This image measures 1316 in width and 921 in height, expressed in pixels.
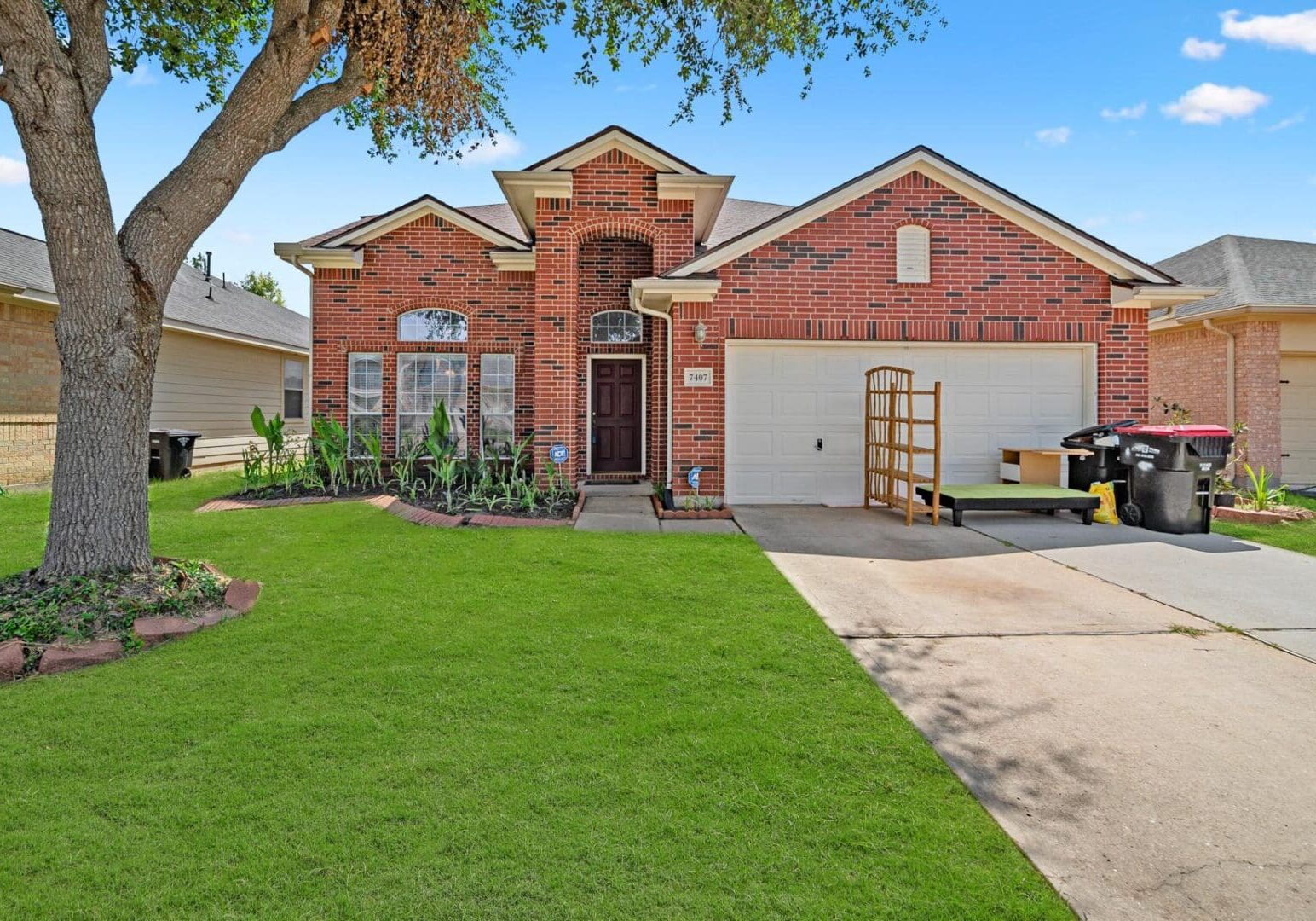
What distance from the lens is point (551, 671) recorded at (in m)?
3.77

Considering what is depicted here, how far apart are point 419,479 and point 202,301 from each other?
10190 mm

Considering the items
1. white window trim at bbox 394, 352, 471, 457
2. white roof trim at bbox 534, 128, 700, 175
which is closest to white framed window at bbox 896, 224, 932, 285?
white roof trim at bbox 534, 128, 700, 175

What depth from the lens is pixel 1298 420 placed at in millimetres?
12984

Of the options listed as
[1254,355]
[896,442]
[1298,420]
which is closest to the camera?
[896,442]

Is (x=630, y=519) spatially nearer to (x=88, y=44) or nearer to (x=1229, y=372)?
(x=88, y=44)

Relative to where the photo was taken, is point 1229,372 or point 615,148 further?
point 1229,372

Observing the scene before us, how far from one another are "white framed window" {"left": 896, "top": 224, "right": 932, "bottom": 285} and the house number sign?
119 inches

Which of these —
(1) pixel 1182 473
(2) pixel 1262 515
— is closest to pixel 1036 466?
(1) pixel 1182 473

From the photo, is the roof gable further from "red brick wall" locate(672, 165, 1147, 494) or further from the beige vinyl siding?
the beige vinyl siding

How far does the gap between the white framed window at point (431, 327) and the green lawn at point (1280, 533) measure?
11884 millimetres

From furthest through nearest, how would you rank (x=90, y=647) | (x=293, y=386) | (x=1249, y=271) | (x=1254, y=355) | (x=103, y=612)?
(x=293, y=386), (x=1249, y=271), (x=1254, y=355), (x=103, y=612), (x=90, y=647)

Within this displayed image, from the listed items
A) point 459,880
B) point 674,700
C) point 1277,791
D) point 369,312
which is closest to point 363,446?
point 369,312

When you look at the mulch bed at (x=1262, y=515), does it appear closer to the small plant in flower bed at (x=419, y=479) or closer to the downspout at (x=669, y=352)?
the downspout at (x=669, y=352)

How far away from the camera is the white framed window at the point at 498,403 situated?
1253 cm
